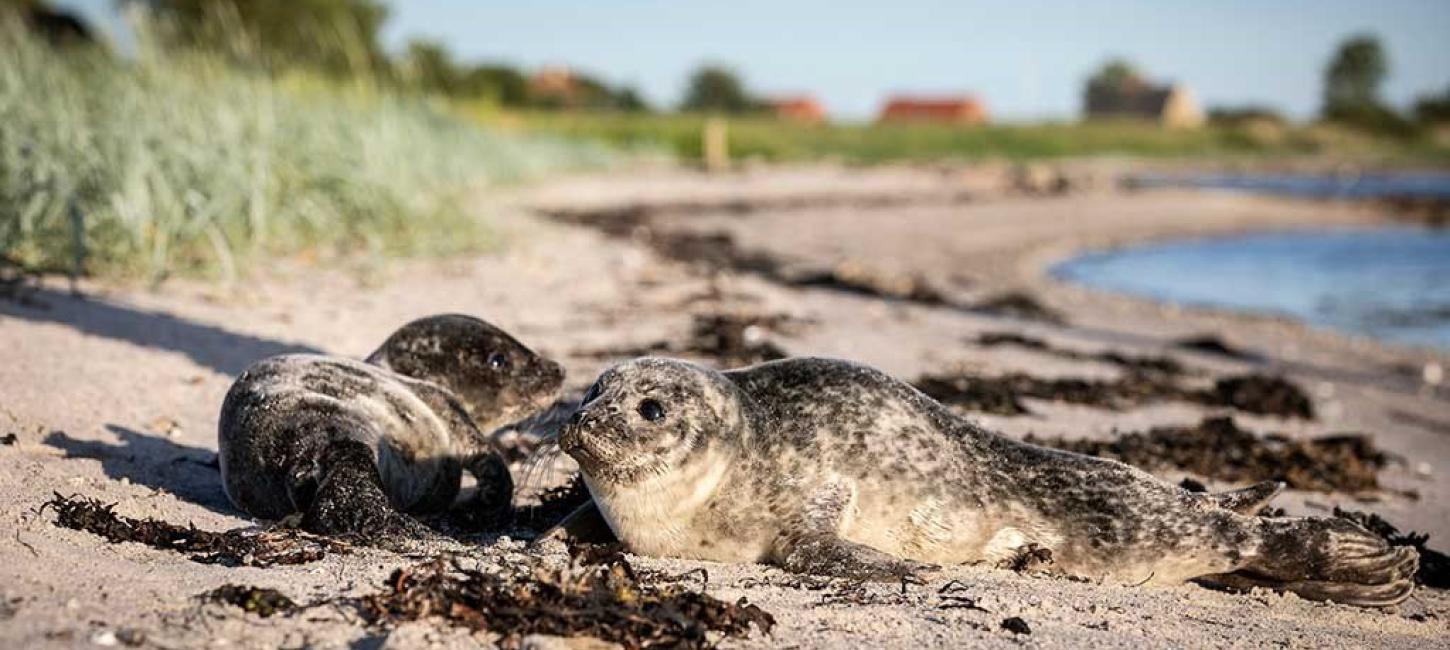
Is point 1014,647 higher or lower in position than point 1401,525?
higher

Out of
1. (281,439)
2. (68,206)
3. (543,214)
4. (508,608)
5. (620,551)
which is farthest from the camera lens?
(543,214)

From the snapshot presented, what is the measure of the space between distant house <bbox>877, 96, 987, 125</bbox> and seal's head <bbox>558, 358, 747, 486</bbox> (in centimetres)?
11696

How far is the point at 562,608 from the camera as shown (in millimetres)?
3379

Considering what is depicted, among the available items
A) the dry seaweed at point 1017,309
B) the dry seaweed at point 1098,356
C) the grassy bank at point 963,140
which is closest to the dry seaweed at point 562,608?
the dry seaweed at point 1098,356

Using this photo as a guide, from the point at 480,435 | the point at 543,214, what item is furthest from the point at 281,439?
the point at 543,214

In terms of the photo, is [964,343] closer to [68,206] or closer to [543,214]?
[68,206]

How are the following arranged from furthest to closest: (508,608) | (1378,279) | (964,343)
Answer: (1378,279) < (964,343) < (508,608)

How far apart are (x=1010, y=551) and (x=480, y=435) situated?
6.91 ft

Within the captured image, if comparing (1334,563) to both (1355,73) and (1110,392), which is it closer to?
(1110,392)

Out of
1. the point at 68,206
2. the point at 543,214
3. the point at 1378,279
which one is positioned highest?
the point at 68,206

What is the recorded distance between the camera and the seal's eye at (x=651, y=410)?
403 cm

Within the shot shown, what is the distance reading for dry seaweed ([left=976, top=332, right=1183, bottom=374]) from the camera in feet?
33.1

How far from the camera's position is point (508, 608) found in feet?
11.0

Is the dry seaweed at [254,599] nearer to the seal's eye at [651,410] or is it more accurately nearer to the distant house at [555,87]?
the seal's eye at [651,410]
